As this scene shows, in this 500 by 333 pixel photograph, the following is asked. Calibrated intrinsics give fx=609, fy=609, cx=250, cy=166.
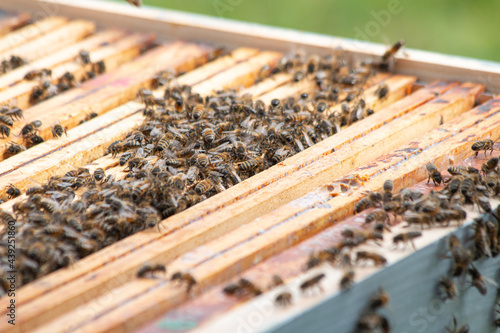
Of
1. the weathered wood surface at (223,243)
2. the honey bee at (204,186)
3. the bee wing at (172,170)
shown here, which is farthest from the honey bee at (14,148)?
the weathered wood surface at (223,243)

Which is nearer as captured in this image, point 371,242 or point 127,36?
point 371,242

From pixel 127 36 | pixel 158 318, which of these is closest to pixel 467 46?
pixel 127 36

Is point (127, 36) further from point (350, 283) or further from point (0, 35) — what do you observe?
point (350, 283)

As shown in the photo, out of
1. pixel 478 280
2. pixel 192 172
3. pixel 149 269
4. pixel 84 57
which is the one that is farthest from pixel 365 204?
pixel 84 57

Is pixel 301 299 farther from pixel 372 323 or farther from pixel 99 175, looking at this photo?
pixel 99 175

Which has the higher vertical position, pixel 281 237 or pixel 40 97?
pixel 40 97
